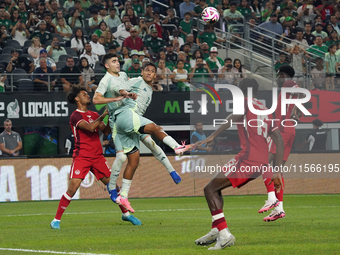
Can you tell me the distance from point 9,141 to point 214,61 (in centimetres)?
796

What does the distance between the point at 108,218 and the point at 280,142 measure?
4665mm

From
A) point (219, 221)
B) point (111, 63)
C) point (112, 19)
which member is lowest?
point (219, 221)

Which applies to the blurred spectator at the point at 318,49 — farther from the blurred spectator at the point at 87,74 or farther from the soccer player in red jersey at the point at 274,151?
the soccer player in red jersey at the point at 274,151

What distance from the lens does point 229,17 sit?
81.1 ft

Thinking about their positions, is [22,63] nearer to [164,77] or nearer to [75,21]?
[75,21]

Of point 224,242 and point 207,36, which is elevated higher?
point 207,36

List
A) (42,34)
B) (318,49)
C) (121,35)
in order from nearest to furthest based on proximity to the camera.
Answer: (42,34)
(318,49)
(121,35)

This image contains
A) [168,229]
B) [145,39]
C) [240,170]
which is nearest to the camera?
[240,170]

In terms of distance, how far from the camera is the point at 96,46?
21625 millimetres

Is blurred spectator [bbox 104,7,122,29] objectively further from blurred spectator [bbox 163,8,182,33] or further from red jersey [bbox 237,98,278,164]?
red jersey [bbox 237,98,278,164]

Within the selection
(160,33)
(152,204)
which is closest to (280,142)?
(152,204)

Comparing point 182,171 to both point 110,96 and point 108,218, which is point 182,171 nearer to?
point 108,218

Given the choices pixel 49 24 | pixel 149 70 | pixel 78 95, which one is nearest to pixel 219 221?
pixel 149 70

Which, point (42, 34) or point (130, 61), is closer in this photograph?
point (130, 61)
